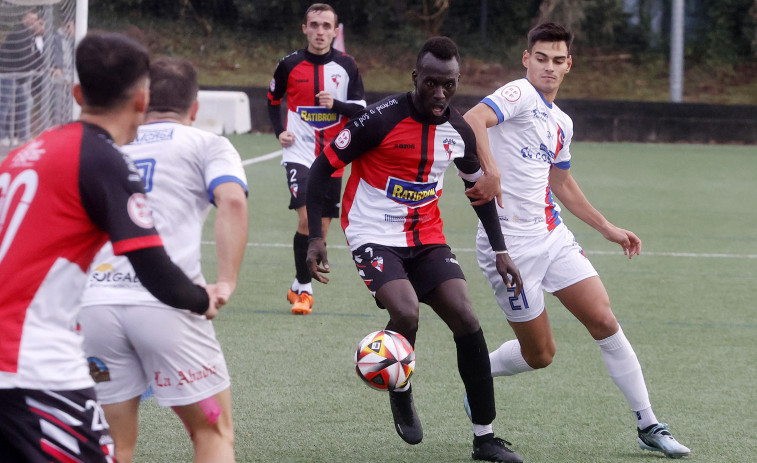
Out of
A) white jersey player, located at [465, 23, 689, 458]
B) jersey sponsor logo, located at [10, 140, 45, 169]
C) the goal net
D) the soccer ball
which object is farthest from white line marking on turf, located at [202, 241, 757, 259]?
jersey sponsor logo, located at [10, 140, 45, 169]

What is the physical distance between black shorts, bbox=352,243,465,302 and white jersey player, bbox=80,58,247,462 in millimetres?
1454

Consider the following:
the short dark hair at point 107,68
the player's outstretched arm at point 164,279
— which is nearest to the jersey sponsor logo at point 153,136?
the short dark hair at point 107,68

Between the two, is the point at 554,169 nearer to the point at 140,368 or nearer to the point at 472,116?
the point at 472,116

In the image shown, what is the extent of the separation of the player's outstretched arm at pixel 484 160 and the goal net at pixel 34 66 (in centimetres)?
621

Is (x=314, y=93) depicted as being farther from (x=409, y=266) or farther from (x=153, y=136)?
(x=153, y=136)

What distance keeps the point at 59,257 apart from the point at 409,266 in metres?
2.51

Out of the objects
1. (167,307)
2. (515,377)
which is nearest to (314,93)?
(515,377)

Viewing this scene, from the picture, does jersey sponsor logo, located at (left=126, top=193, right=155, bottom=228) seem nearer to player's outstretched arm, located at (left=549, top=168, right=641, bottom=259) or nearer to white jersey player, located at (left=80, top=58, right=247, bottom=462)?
white jersey player, located at (left=80, top=58, right=247, bottom=462)

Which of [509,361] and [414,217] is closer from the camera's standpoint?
[414,217]

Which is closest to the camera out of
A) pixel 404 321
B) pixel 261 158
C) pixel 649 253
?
pixel 404 321

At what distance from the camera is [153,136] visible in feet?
11.3

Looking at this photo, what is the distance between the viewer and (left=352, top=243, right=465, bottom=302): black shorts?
4.80 m

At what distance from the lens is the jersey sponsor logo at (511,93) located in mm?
5168

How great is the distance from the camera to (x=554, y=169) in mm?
5586
